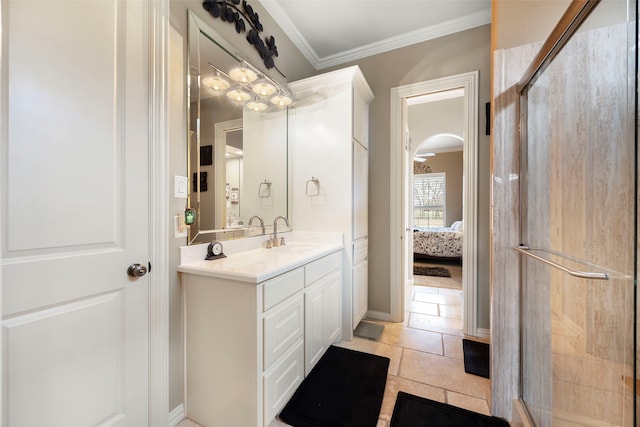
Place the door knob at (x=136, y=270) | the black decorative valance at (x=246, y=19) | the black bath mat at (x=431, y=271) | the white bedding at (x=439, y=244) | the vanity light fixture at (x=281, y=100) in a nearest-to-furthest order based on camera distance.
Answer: the door knob at (x=136, y=270)
the black decorative valance at (x=246, y=19)
the vanity light fixture at (x=281, y=100)
the black bath mat at (x=431, y=271)
the white bedding at (x=439, y=244)

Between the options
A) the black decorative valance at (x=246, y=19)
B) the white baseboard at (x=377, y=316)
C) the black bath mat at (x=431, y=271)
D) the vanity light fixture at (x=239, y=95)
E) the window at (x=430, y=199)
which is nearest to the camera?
the black decorative valance at (x=246, y=19)

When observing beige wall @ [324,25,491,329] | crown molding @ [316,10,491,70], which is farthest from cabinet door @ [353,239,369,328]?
crown molding @ [316,10,491,70]

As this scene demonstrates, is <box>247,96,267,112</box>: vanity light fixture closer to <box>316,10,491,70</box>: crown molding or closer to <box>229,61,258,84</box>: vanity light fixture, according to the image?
<box>229,61,258,84</box>: vanity light fixture

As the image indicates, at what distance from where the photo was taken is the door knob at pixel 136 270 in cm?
122

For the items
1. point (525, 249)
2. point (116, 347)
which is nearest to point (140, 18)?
point (116, 347)

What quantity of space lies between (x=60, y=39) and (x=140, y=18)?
0.40m

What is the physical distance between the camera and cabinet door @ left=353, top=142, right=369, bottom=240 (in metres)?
2.36

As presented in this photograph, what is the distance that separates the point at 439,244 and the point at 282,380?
4.59m

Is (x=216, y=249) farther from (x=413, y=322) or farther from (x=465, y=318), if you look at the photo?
(x=465, y=318)

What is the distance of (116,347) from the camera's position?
117 cm

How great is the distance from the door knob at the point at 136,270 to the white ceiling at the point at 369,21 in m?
2.24

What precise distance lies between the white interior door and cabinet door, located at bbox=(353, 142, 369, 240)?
1618 millimetres

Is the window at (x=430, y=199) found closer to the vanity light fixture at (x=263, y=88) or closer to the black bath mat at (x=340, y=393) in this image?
the black bath mat at (x=340, y=393)

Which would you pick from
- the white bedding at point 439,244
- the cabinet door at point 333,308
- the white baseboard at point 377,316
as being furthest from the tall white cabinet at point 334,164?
the white bedding at point 439,244
